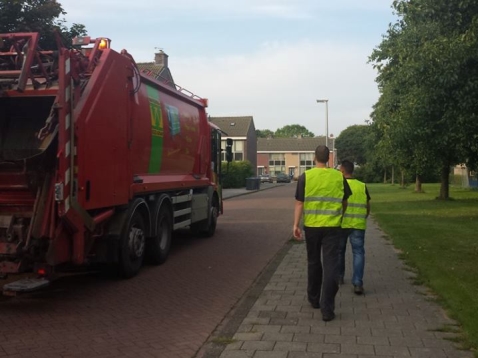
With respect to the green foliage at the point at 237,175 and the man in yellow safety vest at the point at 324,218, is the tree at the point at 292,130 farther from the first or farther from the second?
the man in yellow safety vest at the point at 324,218

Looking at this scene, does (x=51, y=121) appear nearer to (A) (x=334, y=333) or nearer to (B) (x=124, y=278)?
(B) (x=124, y=278)

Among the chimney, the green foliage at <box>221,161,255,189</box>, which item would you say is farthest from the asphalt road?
the green foliage at <box>221,161,255,189</box>

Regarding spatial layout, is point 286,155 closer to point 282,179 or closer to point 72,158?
point 282,179

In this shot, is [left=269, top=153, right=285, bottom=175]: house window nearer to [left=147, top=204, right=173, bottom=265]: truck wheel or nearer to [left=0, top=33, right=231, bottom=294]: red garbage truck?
[left=147, top=204, right=173, bottom=265]: truck wheel

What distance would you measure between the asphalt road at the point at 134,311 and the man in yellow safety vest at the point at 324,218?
50.4 inches

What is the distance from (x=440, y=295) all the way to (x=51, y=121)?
5.32 metres

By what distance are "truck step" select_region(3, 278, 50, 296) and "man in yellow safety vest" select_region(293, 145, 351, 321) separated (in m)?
3.13

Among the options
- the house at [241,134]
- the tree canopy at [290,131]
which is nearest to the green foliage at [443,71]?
the house at [241,134]

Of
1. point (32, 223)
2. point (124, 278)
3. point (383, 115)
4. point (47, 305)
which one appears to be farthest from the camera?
point (383, 115)

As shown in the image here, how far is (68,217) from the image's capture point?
6410 millimetres

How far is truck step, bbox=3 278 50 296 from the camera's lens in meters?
6.32

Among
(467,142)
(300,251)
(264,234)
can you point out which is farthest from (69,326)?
(467,142)

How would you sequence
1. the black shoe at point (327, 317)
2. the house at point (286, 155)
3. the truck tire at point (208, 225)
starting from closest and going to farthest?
the black shoe at point (327, 317)
the truck tire at point (208, 225)
the house at point (286, 155)

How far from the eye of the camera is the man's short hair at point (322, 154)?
632cm
